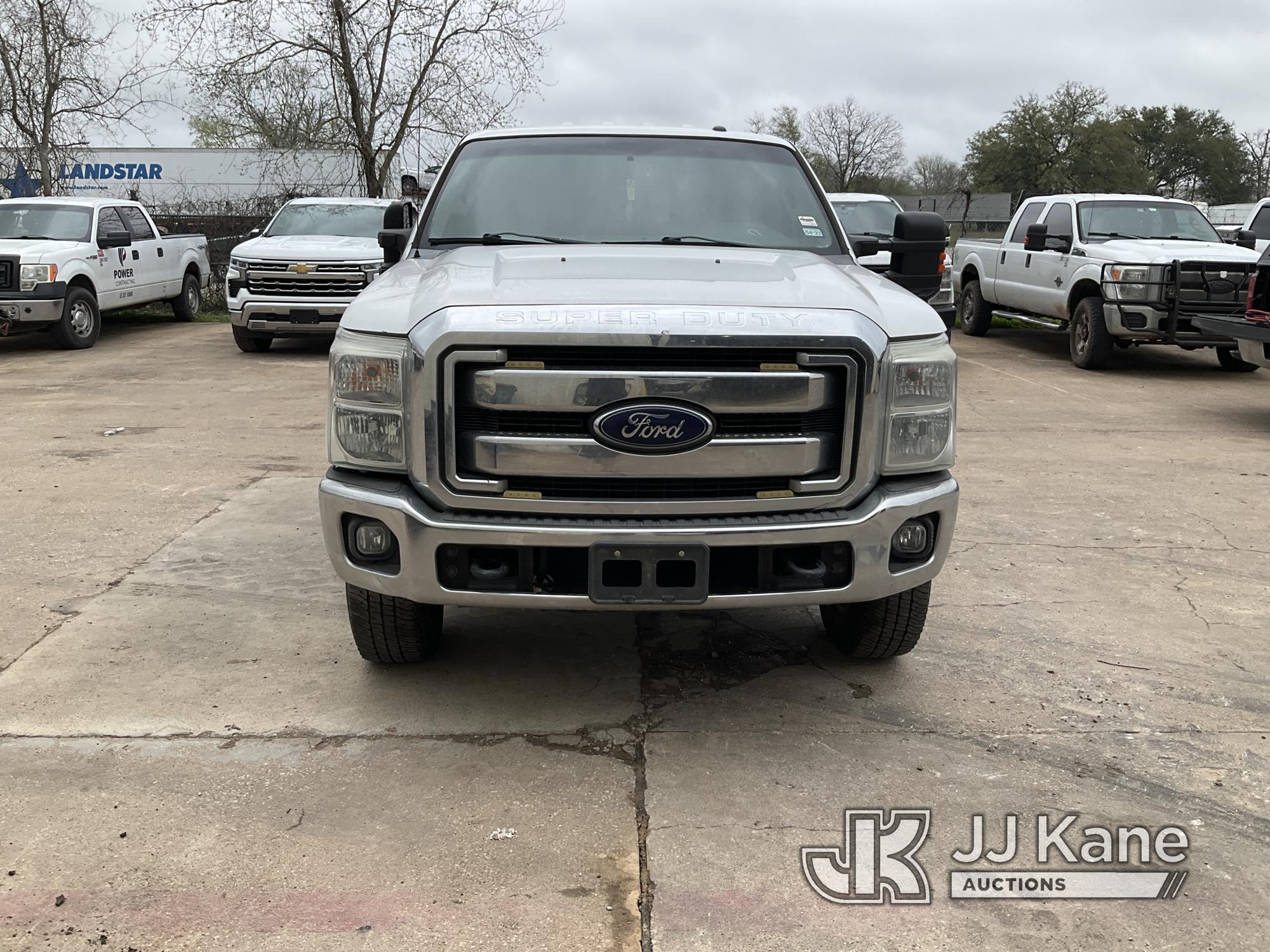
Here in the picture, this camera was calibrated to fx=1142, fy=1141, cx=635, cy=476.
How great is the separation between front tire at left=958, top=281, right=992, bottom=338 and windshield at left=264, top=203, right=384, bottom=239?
7995 mm

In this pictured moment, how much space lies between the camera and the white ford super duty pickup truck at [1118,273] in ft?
37.4

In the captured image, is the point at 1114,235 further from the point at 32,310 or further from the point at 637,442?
the point at 32,310

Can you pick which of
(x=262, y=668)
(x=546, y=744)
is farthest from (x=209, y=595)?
(x=546, y=744)

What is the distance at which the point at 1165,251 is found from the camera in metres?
11.7

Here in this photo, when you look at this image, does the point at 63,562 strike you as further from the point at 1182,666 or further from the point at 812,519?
the point at 1182,666

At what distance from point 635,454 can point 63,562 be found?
130 inches

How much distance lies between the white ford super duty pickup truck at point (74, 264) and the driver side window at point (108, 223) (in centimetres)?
1

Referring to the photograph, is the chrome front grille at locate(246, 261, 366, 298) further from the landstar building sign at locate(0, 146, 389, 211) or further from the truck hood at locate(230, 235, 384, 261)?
the landstar building sign at locate(0, 146, 389, 211)

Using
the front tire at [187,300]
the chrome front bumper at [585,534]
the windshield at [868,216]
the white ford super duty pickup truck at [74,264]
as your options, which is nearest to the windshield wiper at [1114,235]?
the windshield at [868,216]

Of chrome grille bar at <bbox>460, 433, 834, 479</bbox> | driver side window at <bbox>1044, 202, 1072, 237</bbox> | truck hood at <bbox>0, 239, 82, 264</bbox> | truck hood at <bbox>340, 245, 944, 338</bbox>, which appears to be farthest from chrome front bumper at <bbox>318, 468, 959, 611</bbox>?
truck hood at <bbox>0, 239, 82, 264</bbox>

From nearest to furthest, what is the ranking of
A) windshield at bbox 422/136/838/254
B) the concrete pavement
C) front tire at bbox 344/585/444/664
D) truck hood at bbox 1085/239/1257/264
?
1. the concrete pavement
2. front tire at bbox 344/585/444/664
3. windshield at bbox 422/136/838/254
4. truck hood at bbox 1085/239/1257/264

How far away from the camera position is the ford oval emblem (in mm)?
3279

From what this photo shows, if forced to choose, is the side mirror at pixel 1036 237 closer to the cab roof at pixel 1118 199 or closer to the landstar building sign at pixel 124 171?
the cab roof at pixel 1118 199

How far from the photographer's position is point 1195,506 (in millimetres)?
6516
